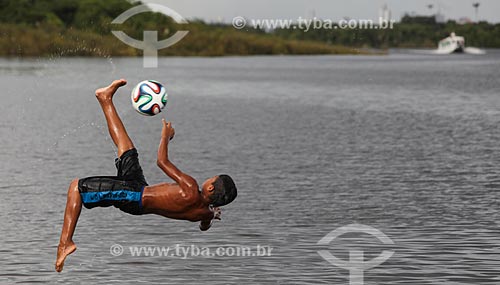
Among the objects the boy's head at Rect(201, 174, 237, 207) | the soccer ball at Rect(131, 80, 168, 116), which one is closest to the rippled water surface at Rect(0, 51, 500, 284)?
the soccer ball at Rect(131, 80, 168, 116)

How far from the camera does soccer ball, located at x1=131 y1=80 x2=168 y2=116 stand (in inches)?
710

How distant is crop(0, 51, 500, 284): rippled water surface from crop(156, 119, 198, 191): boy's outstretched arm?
14.4 feet

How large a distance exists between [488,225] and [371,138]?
97.2ft

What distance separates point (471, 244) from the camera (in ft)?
79.0

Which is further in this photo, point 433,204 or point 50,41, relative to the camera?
point 50,41

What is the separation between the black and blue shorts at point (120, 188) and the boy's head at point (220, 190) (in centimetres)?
110

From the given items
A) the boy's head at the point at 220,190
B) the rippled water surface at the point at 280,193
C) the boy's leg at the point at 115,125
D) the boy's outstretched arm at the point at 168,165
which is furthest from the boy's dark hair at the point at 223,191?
the rippled water surface at the point at 280,193

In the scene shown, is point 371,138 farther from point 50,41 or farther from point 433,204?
point 50,41

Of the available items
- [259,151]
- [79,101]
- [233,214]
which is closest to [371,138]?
[259,151]

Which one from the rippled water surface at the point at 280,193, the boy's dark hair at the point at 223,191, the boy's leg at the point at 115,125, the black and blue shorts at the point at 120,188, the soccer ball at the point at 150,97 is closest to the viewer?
the boy's dark hair at the point at 223,191

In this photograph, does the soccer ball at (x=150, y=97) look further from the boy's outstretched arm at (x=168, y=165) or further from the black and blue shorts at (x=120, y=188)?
the boy's outstretched arm at (x=168, y=165)

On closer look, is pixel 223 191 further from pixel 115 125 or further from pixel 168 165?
pixel 115 125

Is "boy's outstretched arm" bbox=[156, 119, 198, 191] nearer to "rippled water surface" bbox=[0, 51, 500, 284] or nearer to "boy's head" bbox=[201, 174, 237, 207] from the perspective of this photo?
"boy's head" bbox=[201, 174, 237, 207]

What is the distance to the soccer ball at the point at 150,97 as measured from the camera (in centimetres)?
1803
